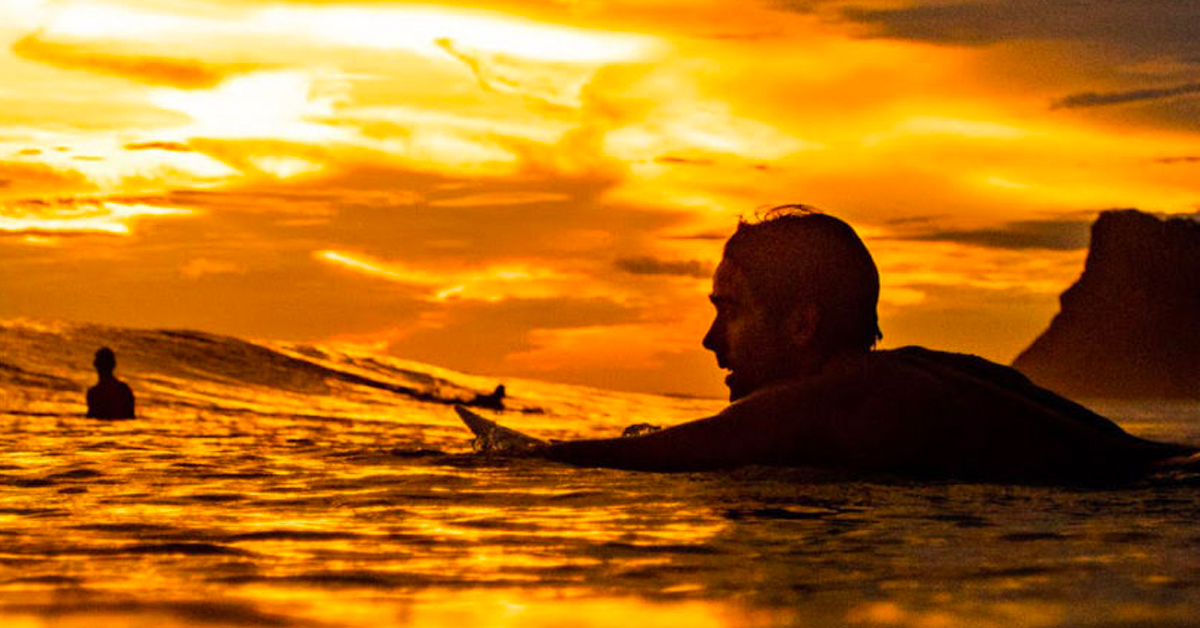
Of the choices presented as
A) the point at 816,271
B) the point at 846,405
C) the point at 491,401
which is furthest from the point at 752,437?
the point at 491,401

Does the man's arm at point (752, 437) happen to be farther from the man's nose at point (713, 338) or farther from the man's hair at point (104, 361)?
the man's hair at point (104, 361)

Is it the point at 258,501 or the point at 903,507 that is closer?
the point at 903,507

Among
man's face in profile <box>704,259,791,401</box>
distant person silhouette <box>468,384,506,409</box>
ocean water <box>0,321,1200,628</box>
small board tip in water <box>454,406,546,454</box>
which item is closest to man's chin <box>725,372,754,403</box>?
man's face in profile <box>704,259,791,401</box>

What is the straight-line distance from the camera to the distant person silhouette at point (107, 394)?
55.4 feet

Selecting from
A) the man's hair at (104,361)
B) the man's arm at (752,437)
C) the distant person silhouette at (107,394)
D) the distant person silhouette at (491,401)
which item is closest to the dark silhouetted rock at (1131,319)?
the distant person silhouette at (491,401)

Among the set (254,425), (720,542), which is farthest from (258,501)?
(254,425)

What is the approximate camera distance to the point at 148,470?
23.9ft

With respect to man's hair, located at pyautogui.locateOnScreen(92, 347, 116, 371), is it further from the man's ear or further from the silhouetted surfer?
the man's ear

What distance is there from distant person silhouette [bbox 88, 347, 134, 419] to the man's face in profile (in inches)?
457

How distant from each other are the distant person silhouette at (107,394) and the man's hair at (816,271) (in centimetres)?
1184

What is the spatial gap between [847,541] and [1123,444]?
2217mm

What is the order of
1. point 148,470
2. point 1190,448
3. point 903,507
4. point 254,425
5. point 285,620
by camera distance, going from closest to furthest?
point 285,620 < point 903,507 < point 1190,448 < point 148,470 < point 254,425

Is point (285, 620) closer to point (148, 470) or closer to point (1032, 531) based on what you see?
point (1032, 531)

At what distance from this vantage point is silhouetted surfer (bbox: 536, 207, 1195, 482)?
19.1 ft
